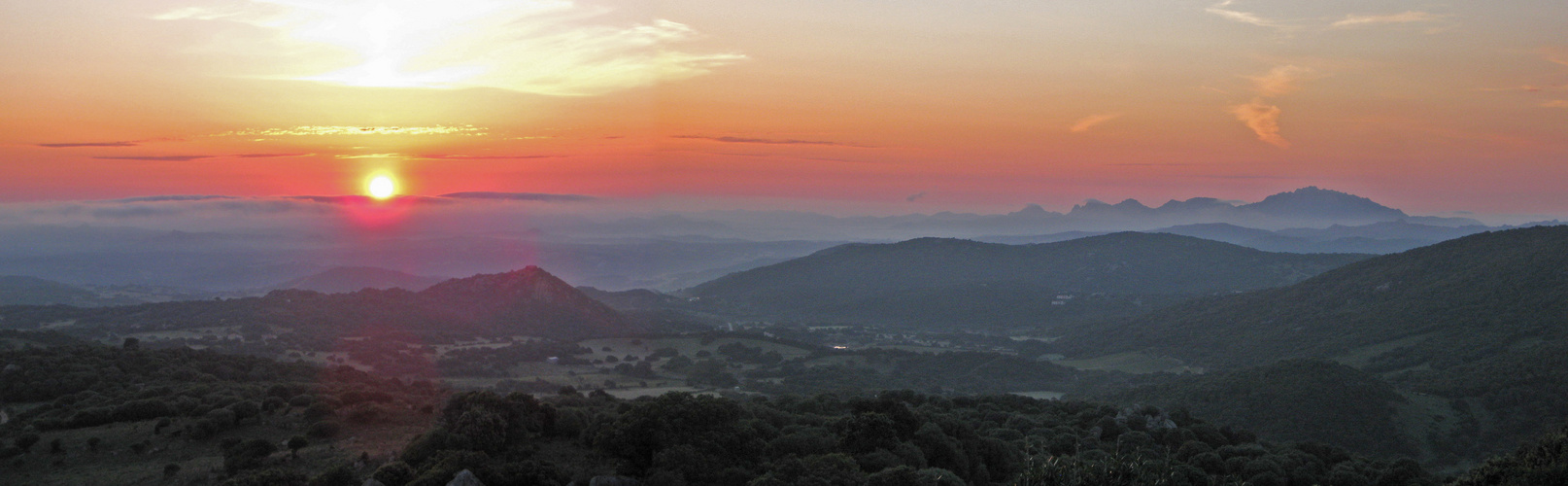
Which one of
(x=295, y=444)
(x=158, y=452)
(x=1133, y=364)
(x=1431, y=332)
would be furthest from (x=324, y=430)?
(x=1431, y=332)

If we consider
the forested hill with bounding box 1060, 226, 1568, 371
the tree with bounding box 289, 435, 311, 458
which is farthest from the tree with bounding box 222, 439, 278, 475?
the forested hill with bounding box 1060, 226, 1568, 371

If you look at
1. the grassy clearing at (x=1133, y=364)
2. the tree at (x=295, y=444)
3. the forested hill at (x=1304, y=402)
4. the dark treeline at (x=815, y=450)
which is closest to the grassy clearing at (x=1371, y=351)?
the grassy clearing at (x=1133, y=364)

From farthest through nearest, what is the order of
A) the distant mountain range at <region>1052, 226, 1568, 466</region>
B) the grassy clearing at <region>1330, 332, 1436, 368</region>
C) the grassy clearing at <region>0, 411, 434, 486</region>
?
the grassy clearing at <region>1330, 332, 1436, 368</region> < the distant mountain range at <region>1052, 226, 1568, 466</region> < the grassy clearing at <region>0, 411, 434, 486</region>

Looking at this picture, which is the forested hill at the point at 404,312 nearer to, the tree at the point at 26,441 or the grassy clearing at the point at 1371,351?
the tree at the point at 26,441

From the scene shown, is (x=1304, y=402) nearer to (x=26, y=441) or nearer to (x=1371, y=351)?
(x=1371, y=351)

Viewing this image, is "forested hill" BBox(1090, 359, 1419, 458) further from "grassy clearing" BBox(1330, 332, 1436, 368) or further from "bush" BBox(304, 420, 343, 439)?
"bush" BBox(304, 420, 343, 439)

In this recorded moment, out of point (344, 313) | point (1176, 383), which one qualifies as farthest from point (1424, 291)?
point (344, 313)
